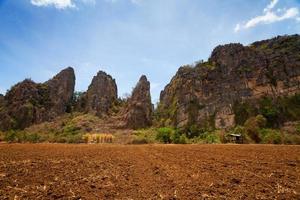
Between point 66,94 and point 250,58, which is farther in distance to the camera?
point 66,94

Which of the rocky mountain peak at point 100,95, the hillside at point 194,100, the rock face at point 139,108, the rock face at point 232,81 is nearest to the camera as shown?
the hillside at point 194,100

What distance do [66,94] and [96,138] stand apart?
46902mm

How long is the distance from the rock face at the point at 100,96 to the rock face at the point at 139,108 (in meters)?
11.1

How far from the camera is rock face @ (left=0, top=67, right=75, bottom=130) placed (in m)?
87.1

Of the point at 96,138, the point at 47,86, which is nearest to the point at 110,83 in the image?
the point at 47,86

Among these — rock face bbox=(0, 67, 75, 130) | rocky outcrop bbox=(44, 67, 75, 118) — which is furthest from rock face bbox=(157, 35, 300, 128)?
rock face bbox=(0, 67, 75, 130)

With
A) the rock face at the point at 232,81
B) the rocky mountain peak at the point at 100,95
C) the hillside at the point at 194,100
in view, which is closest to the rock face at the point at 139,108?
the hillside at the point at 194,100

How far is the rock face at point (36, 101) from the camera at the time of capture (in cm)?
8706

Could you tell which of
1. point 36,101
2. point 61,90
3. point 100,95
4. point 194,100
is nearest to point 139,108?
point 194,100

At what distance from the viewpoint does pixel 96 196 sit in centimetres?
664

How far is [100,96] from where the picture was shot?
323 feet

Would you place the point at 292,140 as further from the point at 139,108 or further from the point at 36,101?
the point at 36,101

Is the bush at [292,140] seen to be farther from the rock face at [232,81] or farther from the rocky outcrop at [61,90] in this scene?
the rocky outcrop at [61,90]

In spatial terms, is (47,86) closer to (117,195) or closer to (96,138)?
(96,138)
